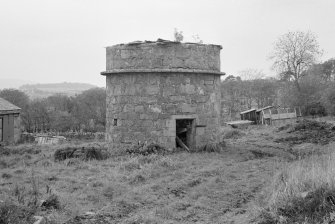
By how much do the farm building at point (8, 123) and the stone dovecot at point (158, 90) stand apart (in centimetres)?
1092

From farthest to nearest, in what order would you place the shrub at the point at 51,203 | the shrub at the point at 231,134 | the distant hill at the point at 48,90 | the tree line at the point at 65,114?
the distant hill at the point at 48,90 < the tree line at the point at 65,114 < the shrub at the point at 231,134 < the shrub at the point at 51,203

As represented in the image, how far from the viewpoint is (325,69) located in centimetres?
3525

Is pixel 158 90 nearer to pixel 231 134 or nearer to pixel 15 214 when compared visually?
pixel 15 214

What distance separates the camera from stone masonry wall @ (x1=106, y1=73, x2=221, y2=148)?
37.4 feet

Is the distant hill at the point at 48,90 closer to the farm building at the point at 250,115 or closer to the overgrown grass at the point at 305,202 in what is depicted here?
the farm building at the point at 250,115

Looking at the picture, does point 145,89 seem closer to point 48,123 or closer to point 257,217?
point 257,217

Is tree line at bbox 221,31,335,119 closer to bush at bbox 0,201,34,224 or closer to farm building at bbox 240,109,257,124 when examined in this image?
farm building at bbox 240,109,257,124

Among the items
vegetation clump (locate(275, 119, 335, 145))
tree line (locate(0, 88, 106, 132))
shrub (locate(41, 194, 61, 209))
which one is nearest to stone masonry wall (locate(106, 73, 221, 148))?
vegetation clump (locate(275, 119, 335, 145))

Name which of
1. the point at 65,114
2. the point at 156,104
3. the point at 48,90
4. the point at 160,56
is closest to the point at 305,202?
the point at 156,104

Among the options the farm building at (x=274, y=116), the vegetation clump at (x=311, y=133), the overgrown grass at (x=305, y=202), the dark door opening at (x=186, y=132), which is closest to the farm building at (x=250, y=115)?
the farm building at (x=274, y=116)

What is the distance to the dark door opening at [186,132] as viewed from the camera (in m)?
11.9

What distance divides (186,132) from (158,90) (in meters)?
1.68

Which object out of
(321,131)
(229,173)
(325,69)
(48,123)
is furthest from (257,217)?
(325,69)

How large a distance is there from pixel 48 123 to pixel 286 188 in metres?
25.4
